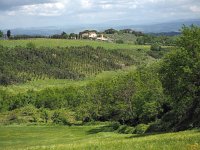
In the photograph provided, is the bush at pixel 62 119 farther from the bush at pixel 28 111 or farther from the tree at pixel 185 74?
the tree at pixel 185 74

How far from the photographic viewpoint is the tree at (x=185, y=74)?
49.2 meters

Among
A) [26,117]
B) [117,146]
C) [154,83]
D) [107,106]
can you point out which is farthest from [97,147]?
[26,117]

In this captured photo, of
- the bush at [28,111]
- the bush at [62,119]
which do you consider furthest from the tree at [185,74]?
the bush at [28,111]

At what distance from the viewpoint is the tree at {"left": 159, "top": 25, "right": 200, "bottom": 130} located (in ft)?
161

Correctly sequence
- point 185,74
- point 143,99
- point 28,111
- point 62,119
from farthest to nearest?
point 28,111, point 62,119, point 143,99, point 185,74

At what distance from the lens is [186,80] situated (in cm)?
4956

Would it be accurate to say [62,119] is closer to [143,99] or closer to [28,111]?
[28,111]

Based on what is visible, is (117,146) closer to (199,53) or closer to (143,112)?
(199,53)

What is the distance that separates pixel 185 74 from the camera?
49.2m

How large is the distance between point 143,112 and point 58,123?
3040 cm

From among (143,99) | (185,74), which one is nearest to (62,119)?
(143,99)

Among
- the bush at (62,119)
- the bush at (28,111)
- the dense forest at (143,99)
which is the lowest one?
the bush at (28,111)

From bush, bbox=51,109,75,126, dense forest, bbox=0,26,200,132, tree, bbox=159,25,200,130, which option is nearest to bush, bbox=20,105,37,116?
dense forest, bbox=0,26,200,132

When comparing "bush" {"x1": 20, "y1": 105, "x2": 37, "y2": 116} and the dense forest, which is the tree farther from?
"bush" {"x1": 20, "y1": 105, "x2": 37, "y2": 116}
